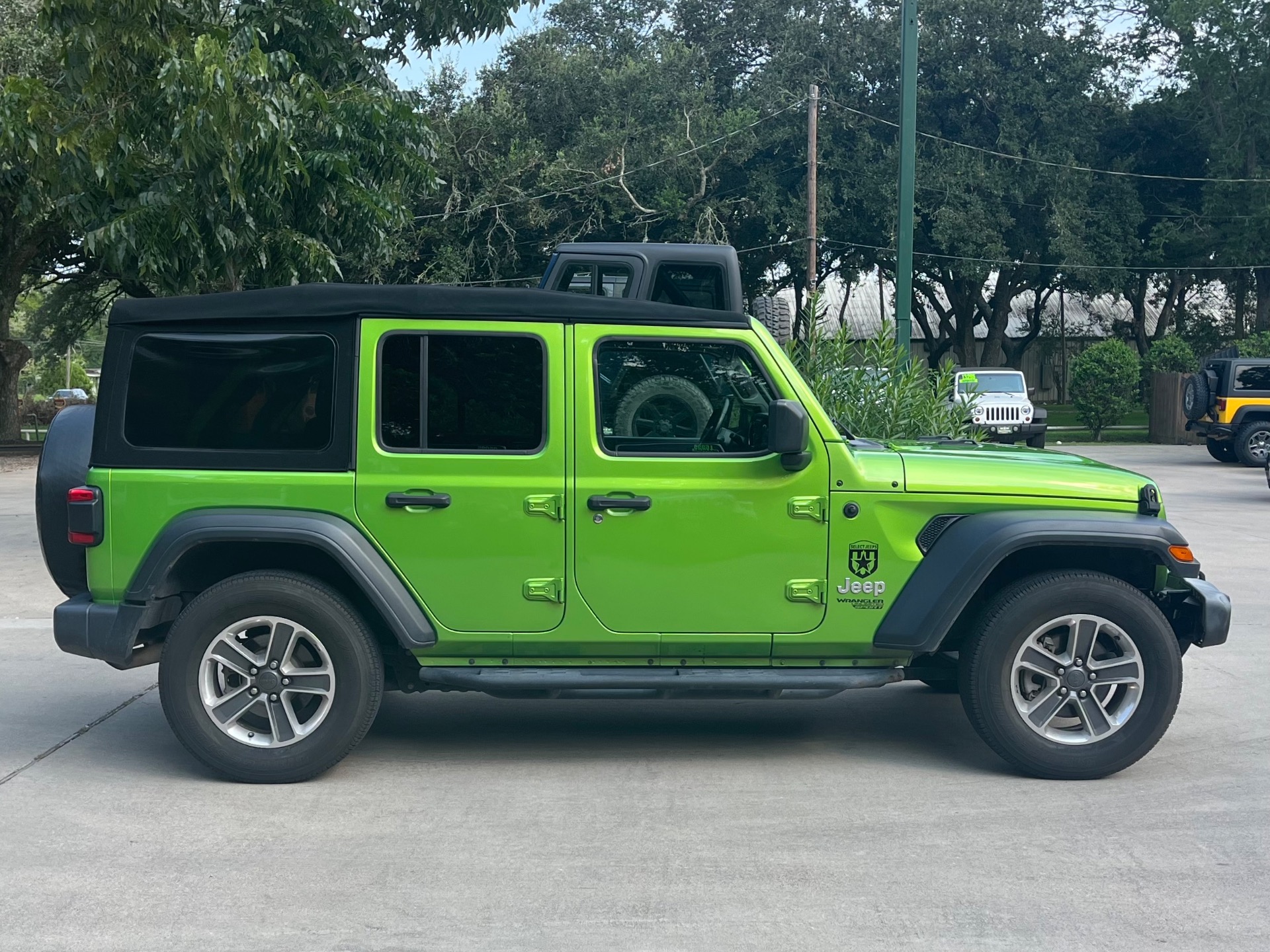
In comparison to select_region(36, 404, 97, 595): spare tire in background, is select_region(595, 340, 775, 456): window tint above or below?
above

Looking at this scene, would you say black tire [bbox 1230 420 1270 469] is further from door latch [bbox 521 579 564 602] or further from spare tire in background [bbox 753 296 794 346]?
door latch [bbox 521 579 564 602]

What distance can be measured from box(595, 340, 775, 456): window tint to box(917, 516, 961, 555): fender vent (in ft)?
2.45

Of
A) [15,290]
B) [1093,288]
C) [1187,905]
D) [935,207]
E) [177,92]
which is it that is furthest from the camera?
[1093,288]

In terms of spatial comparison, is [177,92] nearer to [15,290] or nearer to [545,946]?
[545,946]

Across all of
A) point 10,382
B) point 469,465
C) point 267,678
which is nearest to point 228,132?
point 469,465

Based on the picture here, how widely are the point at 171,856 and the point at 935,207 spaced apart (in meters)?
36.6

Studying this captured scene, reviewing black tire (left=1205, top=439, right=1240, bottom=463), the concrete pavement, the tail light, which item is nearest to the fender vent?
the concrete pavement

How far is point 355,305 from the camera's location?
212 inches

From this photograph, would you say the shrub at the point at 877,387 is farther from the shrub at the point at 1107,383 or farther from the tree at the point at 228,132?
the shrub at the point at 1107,383

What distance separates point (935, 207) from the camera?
3847cm

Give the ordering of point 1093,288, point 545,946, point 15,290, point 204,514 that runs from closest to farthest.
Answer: point 545,946 < point 204,514 < point 15,290 < point 1093,288

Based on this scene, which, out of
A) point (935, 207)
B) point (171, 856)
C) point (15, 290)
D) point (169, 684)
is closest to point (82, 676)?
point (169, 684)

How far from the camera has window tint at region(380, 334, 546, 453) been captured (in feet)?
17.7

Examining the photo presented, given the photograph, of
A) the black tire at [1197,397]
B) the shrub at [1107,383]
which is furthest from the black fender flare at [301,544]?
the shrub at [1107,383]
